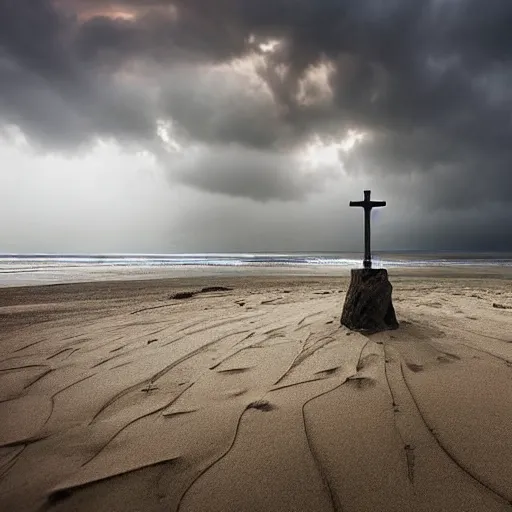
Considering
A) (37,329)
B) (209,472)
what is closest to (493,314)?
(209,472)

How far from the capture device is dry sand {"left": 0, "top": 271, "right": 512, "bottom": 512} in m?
1.69

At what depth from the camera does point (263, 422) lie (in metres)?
2.32

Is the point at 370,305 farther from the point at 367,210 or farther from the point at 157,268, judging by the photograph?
the point at 157,268

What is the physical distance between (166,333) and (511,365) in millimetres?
4422

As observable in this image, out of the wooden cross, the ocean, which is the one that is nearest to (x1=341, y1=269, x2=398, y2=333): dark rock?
the wooden cross

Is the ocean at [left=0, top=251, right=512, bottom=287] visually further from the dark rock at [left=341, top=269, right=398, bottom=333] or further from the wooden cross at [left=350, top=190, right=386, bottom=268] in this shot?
the dark rock at [left=341, top=269, right=398, bottom=333]

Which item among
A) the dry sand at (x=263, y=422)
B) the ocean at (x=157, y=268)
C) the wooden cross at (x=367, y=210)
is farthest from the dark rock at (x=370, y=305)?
the ocean at (x=157, y=268)

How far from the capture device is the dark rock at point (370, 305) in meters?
4.48

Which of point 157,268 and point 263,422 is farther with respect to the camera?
point 157,268

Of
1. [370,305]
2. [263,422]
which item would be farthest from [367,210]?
[263,422]

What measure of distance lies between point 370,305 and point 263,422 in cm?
273

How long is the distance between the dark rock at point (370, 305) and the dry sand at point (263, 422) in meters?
0.25

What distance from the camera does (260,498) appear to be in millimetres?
1649

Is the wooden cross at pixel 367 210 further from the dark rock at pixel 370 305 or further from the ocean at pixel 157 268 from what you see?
the ocean at pixel 157 268
